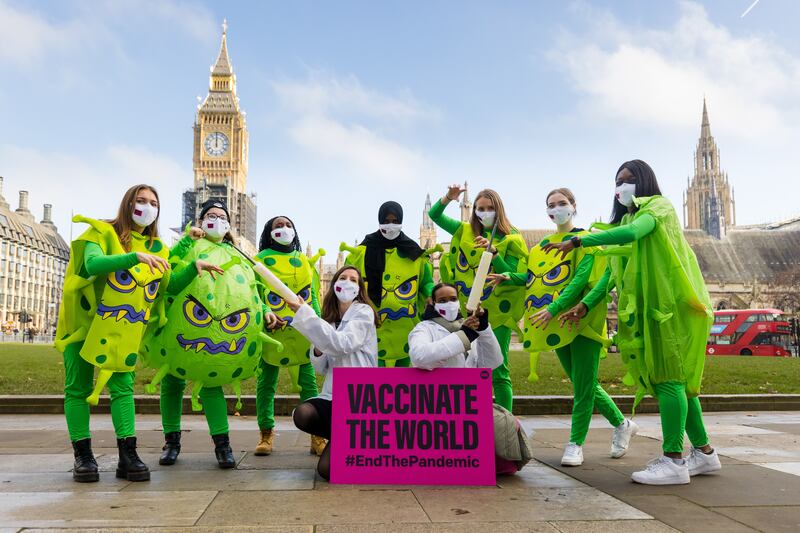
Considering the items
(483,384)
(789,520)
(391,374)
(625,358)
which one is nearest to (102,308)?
(391,374)

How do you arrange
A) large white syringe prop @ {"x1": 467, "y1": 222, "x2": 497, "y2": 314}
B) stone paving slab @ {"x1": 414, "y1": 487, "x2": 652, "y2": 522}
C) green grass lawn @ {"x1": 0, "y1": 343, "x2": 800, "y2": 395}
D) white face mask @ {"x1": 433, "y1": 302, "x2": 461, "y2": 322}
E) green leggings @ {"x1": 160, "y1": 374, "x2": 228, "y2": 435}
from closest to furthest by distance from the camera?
stone paving slab @ {"x1": 414, "y1": 487, "x2": 652, "y2": 522}, large white syringe prop @ {"x1": 467, "y1": 222, "x2": 497, "y2": 314}, white face mask @ {"x1": 433, "y1": 302, "x2": 461, "y2": 322}, green leggings @ {"x1": 160, "y1": 374, "x2": 228, "y2": 435}, green grass lawn @ {"x1": 0, "y1": 343, "x2": 800, "y2": 395}

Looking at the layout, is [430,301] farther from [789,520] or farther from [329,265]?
[329,265]

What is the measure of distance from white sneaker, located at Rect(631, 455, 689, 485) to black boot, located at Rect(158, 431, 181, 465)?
3.12 metres

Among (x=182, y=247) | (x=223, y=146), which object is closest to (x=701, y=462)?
(x=182, y=247)

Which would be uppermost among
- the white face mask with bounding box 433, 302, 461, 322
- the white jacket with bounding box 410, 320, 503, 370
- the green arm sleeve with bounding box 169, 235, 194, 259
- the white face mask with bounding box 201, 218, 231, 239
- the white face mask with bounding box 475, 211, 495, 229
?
the white face mask with bounding box 475, 211, 495, 229

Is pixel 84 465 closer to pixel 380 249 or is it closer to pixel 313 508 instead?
pixel 313 508

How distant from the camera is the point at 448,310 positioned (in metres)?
4.29

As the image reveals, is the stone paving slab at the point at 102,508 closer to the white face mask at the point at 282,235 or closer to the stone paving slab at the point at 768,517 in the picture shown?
the white face mask at the point at 282,235

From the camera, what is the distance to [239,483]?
4.03 meters

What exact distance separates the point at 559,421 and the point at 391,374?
432cm

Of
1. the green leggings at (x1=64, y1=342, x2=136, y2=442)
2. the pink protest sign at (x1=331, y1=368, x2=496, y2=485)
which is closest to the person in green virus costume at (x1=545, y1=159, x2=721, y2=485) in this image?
the pink protest sign at (x1=331, y1=368, x2=496, y2=485)

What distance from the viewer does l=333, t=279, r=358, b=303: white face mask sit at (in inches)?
180

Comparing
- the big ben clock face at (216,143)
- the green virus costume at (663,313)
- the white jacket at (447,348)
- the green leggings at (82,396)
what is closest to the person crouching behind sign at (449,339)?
the white jacket at (447,348)

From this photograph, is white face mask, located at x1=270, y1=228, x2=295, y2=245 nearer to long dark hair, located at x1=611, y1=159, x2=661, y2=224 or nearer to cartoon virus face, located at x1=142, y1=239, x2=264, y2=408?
cartoon virus face, located at x1=142, y1=239, x2=264, y2=408
